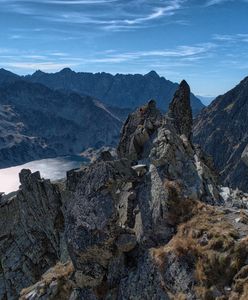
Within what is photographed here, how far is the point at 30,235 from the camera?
65.4 meters

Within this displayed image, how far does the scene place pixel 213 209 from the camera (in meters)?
25.5

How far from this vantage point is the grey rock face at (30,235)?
60031 mm

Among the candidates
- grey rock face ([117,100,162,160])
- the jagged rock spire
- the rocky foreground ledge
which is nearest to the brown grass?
the rocky foreground ledge

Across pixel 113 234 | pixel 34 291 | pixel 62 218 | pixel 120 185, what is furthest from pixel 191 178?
pixel 62 218

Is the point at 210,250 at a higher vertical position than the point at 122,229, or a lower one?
higher

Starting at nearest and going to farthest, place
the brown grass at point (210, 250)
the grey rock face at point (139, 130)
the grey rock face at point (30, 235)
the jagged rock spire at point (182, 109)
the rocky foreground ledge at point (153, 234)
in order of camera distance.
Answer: the brown grass at point (210, 250) < the rocky foreground ledge at point (153, 234) < the grey rock face at point (139, 130) < the grey rock face at point (30, 235) < the jagged rock spire at point (182, 109)

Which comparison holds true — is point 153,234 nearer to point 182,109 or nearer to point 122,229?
point 122,229

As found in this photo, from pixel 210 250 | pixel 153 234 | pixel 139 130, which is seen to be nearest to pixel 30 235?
pixel 139 130

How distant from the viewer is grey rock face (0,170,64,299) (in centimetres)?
6003

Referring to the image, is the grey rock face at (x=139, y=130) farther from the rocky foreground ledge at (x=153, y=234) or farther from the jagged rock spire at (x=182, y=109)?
the jagged rock spire at (x=182, y=109)

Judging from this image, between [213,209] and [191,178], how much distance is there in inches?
276

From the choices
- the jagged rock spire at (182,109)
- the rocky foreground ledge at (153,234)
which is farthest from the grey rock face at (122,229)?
the jagged rock spire at (182,109)

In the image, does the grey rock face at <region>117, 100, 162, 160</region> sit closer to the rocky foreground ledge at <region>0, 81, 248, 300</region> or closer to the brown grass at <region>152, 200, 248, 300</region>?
the rocky foreground ledge at <region>0, 81, 248, 300</region>

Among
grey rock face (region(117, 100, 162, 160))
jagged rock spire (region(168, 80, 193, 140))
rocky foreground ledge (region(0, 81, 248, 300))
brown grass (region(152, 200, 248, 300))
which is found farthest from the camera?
jagged rock spire (region(168, 80, 193, 140))
